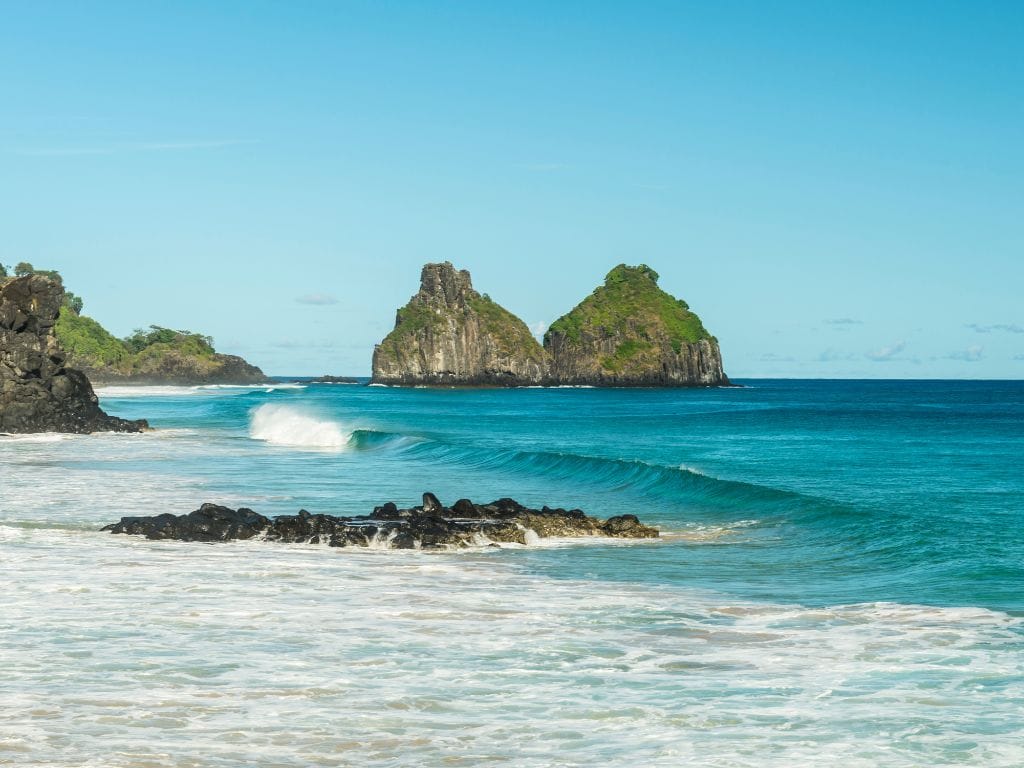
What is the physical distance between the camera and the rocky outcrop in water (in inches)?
818

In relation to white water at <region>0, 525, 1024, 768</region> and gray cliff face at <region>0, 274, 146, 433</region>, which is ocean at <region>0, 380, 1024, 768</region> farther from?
gray cliff face at <region>0, 274, 146, 433</region>

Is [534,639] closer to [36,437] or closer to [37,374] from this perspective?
[36,437]

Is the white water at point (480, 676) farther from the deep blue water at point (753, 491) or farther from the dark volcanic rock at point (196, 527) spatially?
the dark volcanic rock at point (196, 527)

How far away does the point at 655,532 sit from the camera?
74.2 ft

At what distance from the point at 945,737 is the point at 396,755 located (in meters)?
4.22

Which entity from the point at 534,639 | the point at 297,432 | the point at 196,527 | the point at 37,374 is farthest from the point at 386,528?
the point at 37,374

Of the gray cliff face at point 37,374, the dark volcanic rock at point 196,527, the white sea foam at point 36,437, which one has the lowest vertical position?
the dark volcanic rock at point 196,527

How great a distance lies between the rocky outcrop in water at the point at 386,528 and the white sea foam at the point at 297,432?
3111 cm

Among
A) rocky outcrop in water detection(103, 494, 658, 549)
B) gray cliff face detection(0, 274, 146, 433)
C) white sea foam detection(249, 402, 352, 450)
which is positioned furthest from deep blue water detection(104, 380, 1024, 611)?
gray cliff face detection(0, 274, 146, 433)

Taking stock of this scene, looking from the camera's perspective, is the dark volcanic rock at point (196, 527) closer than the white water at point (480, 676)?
No

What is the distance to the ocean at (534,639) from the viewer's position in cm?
880

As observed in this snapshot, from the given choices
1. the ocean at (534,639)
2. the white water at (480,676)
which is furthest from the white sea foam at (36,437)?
the white water at (480,676)

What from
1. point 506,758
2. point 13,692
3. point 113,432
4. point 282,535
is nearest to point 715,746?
point 506,758

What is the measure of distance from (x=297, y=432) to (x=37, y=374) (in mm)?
13080
